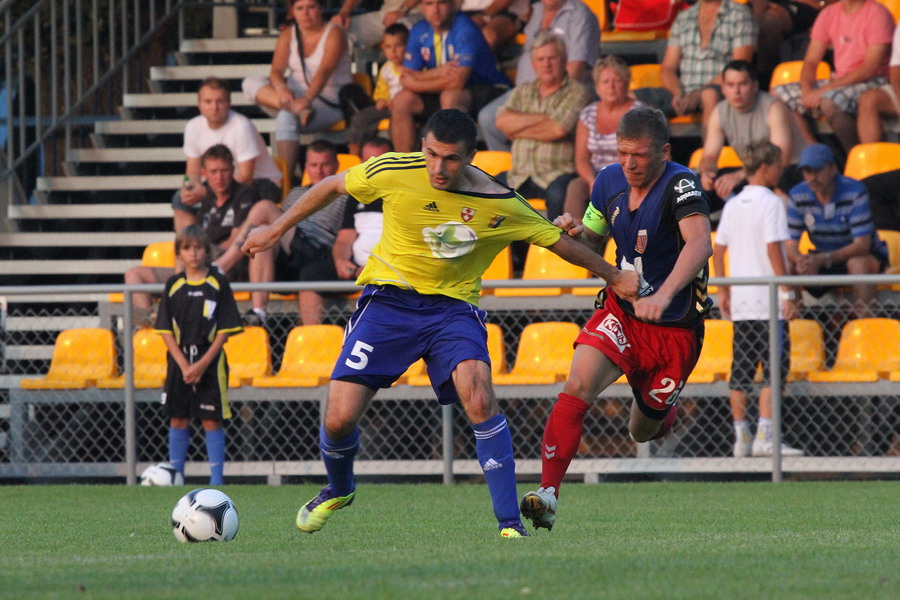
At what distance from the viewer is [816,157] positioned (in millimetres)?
10852

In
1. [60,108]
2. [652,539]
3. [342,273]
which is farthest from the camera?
[60,108]

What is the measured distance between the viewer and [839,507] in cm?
841

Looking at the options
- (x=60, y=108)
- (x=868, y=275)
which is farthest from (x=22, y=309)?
(x=868, y=275)

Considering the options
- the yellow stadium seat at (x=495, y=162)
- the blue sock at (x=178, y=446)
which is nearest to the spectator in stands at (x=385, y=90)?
the yellow stadium seat at (x=495, y=162)

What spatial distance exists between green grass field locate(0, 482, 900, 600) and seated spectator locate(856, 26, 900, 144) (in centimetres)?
356

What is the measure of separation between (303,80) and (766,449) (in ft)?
20.7

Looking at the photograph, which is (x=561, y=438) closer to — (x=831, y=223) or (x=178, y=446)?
(x=178, y=446)

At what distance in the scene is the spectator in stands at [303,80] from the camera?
45.8 ft

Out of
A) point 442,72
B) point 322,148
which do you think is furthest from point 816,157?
point 322,148

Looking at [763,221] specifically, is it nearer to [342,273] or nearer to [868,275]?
[868,275]

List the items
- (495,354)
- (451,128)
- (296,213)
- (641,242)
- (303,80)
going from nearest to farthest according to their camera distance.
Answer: (451,128)
(296,213)
(641,242)
(495,354)
(303,80)

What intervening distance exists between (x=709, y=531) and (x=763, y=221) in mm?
4342

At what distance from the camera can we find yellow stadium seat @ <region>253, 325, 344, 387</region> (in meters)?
11.1

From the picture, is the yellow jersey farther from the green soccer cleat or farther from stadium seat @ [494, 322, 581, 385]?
stadium seat @ [494, 322, 581, 385]
